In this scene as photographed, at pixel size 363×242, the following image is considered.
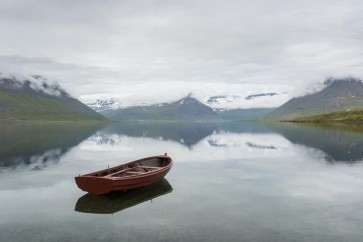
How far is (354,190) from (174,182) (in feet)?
67.4

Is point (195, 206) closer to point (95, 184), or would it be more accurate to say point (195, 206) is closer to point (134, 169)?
point (95, 184)

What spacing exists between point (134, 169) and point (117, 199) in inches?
366

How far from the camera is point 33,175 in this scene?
4569cm

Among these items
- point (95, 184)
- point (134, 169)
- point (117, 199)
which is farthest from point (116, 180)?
point (134, 169)

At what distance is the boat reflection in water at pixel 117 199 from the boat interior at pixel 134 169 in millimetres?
2124

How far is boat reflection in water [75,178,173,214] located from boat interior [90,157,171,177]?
2.12 m

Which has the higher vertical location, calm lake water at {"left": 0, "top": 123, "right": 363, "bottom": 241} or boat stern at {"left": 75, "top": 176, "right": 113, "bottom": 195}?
boat stern at {"left": 75, "top": 176, "right": 113, "bottom": 195}

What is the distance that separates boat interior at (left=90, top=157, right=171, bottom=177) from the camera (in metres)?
37.8

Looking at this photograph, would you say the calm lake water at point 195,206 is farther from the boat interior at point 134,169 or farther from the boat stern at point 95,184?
the boat interior at point 134,169

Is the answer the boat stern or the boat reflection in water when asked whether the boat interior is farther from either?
the boat stern

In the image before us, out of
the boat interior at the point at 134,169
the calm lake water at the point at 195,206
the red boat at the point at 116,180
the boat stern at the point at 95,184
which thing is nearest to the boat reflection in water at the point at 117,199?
the calm lake water at the point at 195,206

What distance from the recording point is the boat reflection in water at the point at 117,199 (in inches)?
1197

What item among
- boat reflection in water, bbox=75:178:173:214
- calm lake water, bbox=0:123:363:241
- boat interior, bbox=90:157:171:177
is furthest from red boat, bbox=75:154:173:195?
calm lake water, bbox=0:123:363:241

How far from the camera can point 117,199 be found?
3366 centimetres
